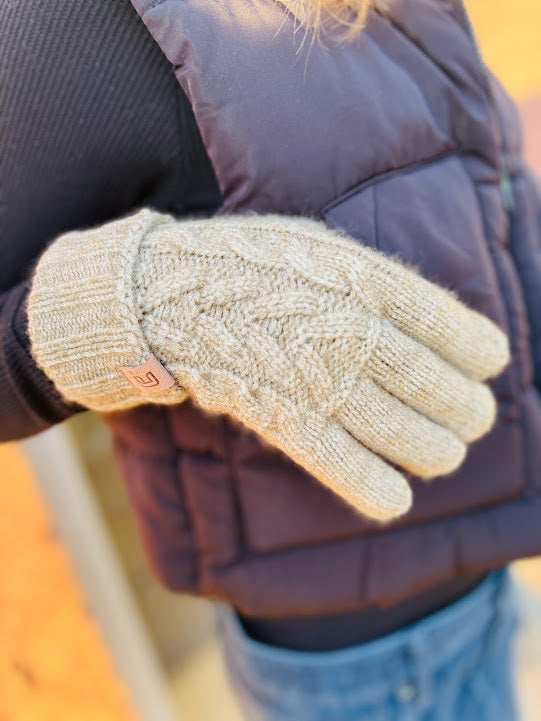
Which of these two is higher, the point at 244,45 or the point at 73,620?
the point at 244,45

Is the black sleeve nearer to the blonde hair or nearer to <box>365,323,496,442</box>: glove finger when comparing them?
the blonde hair

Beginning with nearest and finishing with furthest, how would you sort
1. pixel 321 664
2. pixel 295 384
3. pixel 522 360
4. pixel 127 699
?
pixel 295 384, pixel 522 360, pixel 321 664, pixel 127 699

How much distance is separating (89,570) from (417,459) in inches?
38.0

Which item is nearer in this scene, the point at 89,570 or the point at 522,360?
the point at 522,360

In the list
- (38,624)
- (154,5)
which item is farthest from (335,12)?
(38,624)

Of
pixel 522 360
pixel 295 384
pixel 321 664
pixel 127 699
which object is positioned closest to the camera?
pixel 295 384

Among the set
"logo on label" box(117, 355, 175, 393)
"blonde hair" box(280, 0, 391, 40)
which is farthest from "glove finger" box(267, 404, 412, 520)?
"blonde hair" box(280, 0, 391, 40)

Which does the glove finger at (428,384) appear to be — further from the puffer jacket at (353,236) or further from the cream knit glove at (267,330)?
the puffer jacket at (353,236)

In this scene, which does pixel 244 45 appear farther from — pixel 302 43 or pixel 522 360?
pixel 522 360

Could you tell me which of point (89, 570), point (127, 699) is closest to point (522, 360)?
point (89, 570)

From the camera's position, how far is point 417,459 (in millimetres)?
667

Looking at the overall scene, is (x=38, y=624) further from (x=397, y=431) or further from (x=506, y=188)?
(x=506, y=188)

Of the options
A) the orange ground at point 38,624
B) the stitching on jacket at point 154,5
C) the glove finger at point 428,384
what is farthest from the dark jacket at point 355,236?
the orange ground at point 38,624

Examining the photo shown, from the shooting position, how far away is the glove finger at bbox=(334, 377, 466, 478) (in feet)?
2.03
